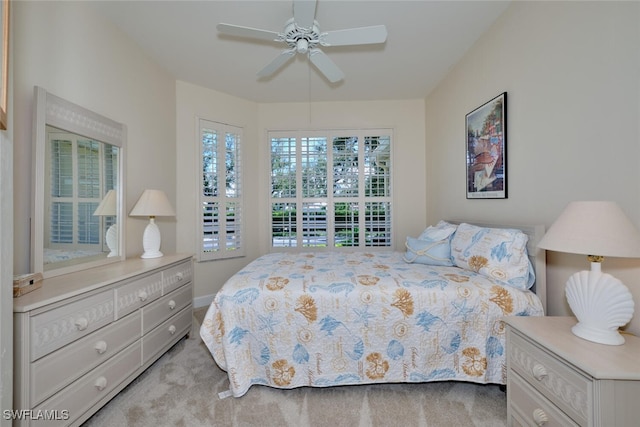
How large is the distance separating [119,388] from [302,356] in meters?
1.12

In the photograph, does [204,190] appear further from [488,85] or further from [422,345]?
[488,85]

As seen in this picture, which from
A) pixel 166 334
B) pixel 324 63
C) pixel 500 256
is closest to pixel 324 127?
pixel 324 63

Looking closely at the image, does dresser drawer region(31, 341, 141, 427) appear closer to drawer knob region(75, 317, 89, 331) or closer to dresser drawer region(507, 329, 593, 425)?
drawer knob region(75, 317, 89, 331)

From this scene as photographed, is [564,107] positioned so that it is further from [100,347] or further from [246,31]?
[100,347]

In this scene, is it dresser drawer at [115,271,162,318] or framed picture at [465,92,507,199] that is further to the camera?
framed picture at [465,92,507,199]

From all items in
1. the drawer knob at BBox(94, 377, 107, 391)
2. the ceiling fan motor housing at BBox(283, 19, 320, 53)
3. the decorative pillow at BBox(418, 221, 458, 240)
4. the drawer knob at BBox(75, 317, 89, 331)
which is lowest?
the drawer knob at BBox(94, 377, 107, 391)

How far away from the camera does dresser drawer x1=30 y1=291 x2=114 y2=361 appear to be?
119 centimetres

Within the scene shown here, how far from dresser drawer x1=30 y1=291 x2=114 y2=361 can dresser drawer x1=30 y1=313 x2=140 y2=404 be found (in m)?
0.04

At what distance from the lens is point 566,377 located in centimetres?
106

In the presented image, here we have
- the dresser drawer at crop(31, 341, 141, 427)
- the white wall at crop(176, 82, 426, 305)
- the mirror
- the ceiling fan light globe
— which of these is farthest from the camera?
the white wall at crop(176, 82, 426, 305)

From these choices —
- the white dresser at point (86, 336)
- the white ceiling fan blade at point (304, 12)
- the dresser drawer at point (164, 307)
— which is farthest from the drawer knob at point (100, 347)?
the white ceiling fan blade at point (304, 12)

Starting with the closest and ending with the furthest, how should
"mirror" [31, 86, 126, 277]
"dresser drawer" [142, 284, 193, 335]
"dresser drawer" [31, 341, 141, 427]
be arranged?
"dresser drawer" [31, 341, 141, 427]
"mirror" [31, 86, 126, 277]
"dresser drawer" [142, 284, 193, 335]

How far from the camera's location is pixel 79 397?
1.37 meters

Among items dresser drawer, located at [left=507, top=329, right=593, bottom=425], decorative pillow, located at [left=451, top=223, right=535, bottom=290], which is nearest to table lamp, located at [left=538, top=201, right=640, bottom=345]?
dresser drawer, located at [left=507, top=329, right=593, bottom=425]
